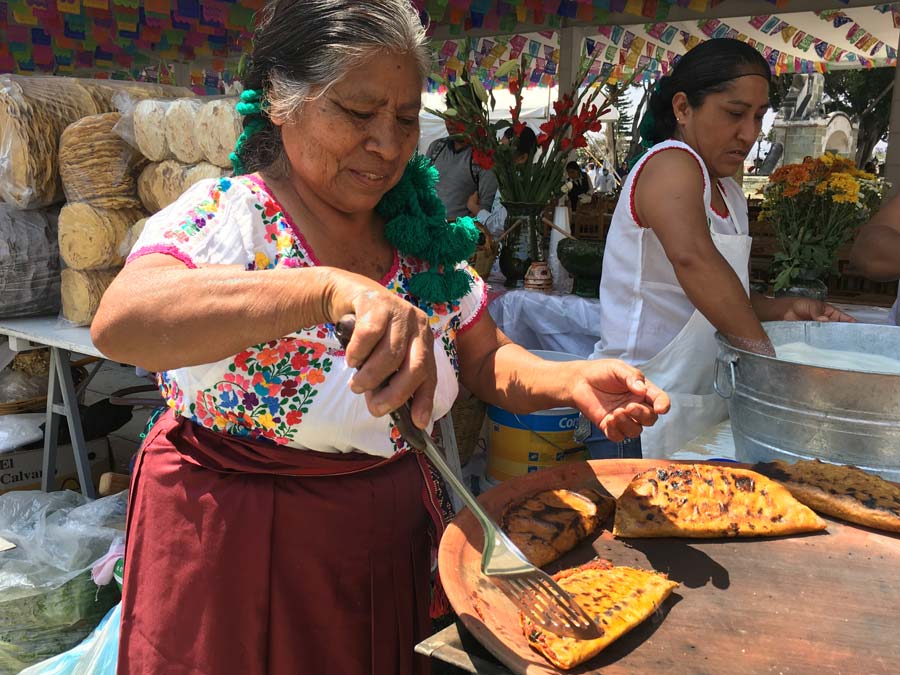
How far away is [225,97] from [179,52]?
22.6 feet

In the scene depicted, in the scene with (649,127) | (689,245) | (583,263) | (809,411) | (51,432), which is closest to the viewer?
(809,411)

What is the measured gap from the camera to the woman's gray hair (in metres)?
1.25

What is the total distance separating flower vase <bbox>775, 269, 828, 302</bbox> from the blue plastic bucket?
50.0 inches

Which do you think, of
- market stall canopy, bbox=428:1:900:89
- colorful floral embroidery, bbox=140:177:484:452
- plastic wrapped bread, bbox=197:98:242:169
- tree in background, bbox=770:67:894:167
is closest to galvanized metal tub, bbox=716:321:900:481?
colorful floral embroidery, bbox=140:177:484:452

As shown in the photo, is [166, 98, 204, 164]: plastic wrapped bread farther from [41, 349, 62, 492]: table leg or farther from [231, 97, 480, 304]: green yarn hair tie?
[231, 97, 480, 304]: green yarn hair tie

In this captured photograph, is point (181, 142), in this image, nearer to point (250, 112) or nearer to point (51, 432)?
point (51, 432)

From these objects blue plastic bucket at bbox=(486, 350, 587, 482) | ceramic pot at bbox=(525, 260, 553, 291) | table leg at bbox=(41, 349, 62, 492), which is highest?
ceramic pot at bbox=(525, 260, 553, 291)

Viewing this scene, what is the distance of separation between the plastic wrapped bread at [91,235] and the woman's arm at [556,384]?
198 cm

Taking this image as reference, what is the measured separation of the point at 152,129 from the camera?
286cm

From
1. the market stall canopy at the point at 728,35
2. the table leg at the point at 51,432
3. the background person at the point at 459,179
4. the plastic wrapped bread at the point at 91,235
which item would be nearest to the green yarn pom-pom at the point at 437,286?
the plastic wrapped bread at the point at 91,235

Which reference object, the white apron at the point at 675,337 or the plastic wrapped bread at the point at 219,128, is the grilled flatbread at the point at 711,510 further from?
the plastic wrapped bread at the point at 219,128

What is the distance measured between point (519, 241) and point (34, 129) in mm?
2297

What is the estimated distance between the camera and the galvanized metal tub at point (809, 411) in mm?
1283

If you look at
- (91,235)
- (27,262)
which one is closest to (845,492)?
(91,235)
